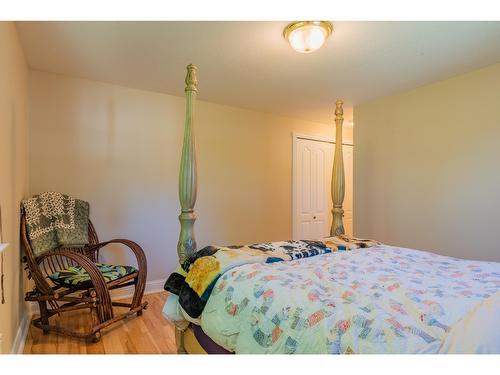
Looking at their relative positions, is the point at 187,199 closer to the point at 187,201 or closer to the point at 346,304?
the point at 187,201

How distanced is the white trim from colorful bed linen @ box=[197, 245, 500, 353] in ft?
4.48

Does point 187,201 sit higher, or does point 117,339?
point 187,201

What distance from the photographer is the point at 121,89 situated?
2.90 meters

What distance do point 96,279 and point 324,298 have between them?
1675 mm

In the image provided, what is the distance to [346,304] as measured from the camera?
1.00 metres

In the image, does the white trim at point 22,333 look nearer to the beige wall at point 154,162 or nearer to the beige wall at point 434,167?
the beige wall at point 154,162

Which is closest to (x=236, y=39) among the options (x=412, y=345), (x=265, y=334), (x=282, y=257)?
(x=282, y=257)

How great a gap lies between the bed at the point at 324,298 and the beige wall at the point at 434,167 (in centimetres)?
119

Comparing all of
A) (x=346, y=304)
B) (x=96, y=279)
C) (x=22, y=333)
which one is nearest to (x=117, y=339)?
(x=96, y=279)

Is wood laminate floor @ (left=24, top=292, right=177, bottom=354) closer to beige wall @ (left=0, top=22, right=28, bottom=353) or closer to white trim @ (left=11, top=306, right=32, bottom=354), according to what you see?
white trim @ (left=11, top=306, right=32, bottom=354)

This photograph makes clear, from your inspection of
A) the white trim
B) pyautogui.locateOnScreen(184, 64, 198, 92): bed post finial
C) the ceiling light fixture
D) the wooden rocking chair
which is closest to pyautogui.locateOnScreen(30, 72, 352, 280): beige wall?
the wooden rocking chair
